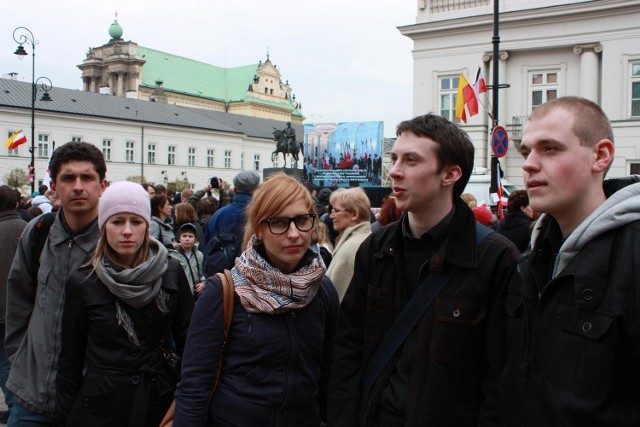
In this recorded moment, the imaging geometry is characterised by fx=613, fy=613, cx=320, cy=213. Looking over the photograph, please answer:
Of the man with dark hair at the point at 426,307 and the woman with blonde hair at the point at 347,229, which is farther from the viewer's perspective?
the woman with blonde hair at the point at 347,229

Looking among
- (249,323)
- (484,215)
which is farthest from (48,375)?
(484,215)

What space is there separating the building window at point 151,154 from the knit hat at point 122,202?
7250 cm

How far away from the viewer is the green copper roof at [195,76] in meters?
106

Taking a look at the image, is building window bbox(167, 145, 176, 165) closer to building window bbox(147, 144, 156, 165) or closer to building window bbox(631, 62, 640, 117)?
building window bbox(147, 144, 156, 165)

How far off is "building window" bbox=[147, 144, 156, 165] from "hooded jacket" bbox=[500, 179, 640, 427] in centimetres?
7420

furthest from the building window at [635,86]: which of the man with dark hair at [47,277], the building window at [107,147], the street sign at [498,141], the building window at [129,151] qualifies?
the building window at [129,151]

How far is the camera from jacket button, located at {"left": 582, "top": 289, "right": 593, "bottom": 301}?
198 centimetres

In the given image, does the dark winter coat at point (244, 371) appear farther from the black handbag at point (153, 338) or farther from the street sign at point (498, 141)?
the street sign at point (498, 141)

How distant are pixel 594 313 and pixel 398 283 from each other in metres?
0.89

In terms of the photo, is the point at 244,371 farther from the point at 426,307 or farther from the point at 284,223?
the point at 426,307

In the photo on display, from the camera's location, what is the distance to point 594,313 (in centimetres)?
197

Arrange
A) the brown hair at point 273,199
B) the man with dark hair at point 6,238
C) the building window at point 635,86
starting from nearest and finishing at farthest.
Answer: the brown hair at point 273,199, the man with dark hair at point 6,238, the building window at point 635,86

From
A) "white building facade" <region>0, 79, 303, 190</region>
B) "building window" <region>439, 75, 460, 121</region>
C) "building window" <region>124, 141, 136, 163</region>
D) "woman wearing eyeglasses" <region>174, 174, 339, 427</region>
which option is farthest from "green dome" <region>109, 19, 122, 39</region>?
"woman wearing eyeglasses" <region>174, 174, 339, 427</region>

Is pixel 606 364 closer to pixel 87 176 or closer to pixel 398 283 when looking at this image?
pixel 398 283
